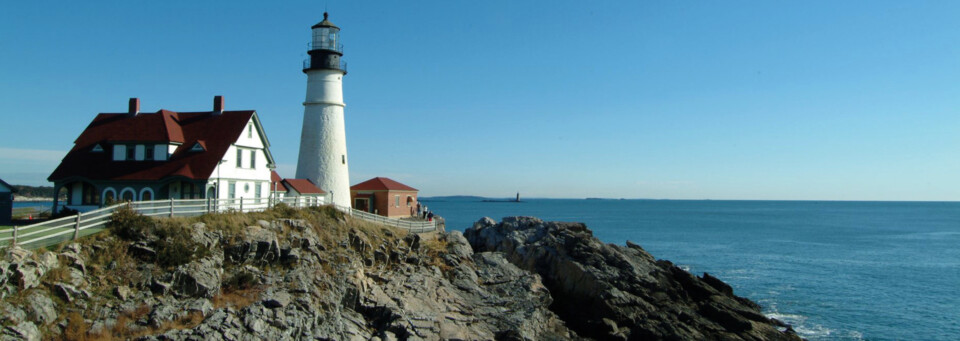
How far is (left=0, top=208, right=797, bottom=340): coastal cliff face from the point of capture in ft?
52.1

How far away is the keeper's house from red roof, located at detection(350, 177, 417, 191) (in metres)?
9.56

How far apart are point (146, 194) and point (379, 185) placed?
14683 mm

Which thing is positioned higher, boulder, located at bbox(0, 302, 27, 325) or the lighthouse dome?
the lighthouse dome

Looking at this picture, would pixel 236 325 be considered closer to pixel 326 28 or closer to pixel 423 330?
pixel 423 330

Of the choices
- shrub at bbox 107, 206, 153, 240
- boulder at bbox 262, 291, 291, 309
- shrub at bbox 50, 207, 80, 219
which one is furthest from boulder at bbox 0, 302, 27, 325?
shrub at bbox 50, 207, 80, 219

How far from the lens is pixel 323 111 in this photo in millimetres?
33281

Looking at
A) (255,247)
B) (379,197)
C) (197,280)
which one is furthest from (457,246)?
(197,280)

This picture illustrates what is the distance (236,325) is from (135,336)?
2317 mm

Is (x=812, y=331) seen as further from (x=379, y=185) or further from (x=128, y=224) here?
(x=128, y=224)

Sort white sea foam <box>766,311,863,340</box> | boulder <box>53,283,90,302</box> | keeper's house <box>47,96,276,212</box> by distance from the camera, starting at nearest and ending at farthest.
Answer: boulder <box>53,283,90,302</box>
keeper's house <box>47,96,276,212</box>
white sea foam <box>766,311,863,340</box>

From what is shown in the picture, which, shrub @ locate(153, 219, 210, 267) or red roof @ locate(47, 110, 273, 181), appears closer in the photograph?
shrub @ locate(153, 219, 210, 267)

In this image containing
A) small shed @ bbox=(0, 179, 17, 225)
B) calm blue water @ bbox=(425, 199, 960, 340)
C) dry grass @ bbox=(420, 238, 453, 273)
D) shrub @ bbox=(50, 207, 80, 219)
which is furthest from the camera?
calm blue water @ bbox=(425, 199, 960, 340)

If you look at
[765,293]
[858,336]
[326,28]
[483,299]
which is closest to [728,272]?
[765,293]

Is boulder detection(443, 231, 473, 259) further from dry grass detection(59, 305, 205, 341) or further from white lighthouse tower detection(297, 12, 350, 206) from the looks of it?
dry grass detection(59, 305, 205, 341)
